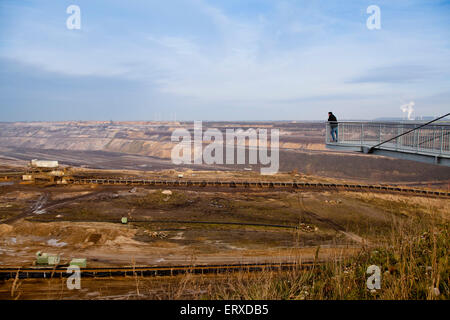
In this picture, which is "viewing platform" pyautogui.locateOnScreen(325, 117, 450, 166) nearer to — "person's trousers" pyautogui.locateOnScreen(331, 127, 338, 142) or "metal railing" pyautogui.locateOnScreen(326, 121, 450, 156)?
"metal railing" pyautogui.locateOnScreen(326, 121, 450, 156)

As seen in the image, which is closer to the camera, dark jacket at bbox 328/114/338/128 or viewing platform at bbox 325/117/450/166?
viewing platform at bbox 325/117/450/166

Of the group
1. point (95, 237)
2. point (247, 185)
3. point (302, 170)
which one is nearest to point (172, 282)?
point (95, 237)

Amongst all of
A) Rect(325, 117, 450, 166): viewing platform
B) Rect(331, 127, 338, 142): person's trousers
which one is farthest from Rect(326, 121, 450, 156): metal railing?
Rect(331, 127, 338, 142): person's trousers

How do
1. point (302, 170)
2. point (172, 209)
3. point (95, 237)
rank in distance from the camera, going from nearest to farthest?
point (95, 237) < point (172, 209) < point (302, 170)

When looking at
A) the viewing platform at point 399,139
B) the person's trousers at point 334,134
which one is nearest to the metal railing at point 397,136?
the viewing platform at point 399,139

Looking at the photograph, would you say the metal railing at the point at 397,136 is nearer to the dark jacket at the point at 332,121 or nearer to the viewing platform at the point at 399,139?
the viewing platform at the point at 399,139
